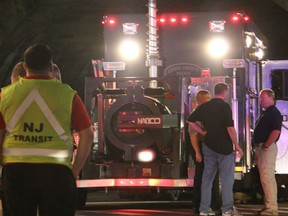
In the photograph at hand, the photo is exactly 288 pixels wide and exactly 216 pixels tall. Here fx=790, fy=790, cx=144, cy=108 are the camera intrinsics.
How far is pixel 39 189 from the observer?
4.93 meters

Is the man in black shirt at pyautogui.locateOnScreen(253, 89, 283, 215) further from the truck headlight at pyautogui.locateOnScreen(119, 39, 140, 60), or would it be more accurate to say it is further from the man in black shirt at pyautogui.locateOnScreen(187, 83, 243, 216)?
the truck headlight at pyautogui.locateOnScreen(119, 39, 140, 60)

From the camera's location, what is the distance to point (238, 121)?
43.2 ft

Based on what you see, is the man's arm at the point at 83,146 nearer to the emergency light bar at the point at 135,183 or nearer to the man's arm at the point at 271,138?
the man's arm at the point at 271,138

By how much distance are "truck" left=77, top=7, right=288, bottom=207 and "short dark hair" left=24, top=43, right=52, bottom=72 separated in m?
5.95

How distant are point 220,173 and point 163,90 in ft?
5.90

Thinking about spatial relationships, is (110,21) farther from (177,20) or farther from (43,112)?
(43,112)

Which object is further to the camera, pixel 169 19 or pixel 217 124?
pixel 169 19

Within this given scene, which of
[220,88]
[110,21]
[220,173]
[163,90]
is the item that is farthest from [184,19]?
[220,173]

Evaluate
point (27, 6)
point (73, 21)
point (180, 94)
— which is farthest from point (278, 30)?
point (180, 94)

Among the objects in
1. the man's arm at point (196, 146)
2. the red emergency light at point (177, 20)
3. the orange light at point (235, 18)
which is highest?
the red emergency light at point (177, 20)

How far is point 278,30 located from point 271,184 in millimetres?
20180

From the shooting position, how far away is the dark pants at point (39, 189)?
493 centimetres

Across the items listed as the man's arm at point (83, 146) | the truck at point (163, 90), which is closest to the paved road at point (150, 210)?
the truck at point (163, 90)

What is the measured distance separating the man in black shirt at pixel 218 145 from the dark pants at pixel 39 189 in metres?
5.37
